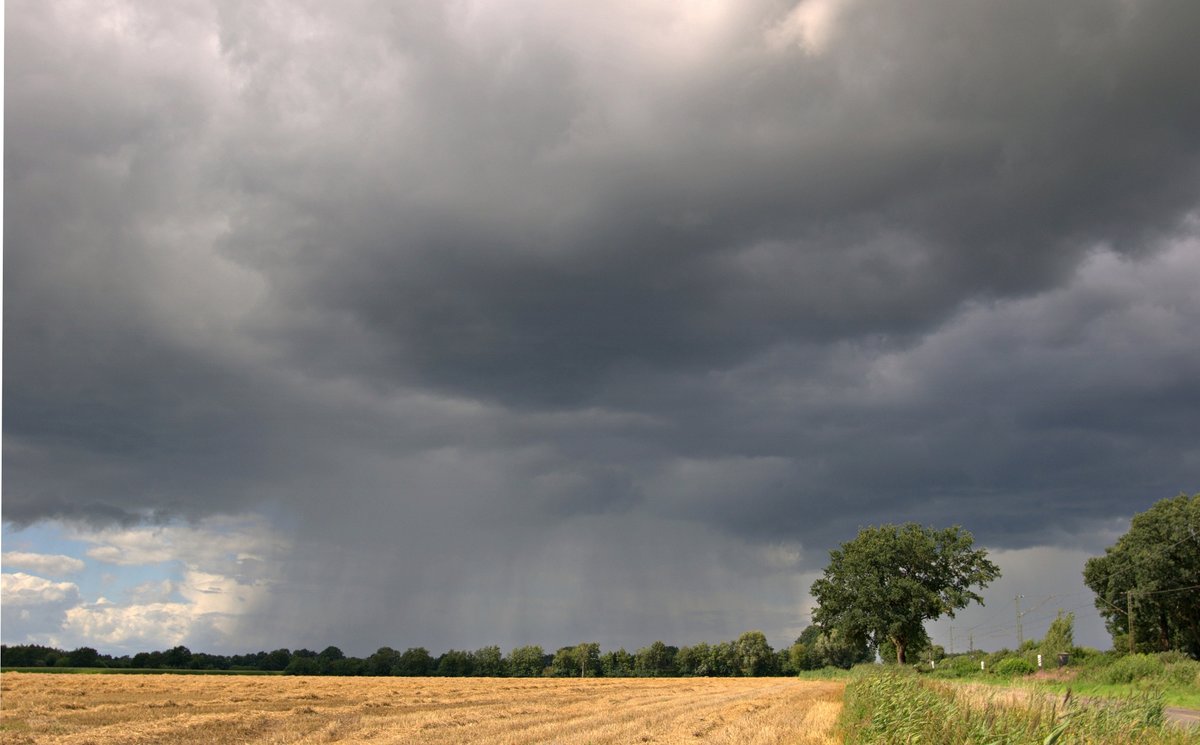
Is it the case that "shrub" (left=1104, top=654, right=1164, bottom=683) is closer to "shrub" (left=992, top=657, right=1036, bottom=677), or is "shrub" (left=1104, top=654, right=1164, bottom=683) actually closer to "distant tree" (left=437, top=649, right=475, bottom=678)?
"shrub" (left=992, top=657, right=1036, bottom=677)

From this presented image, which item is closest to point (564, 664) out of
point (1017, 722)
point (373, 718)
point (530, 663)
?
point (530, 663)

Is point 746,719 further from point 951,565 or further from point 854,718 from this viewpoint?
point 951,565

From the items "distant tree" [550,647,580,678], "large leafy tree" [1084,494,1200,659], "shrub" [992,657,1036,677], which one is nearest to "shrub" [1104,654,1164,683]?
"shrub" [992,657,1036,677]

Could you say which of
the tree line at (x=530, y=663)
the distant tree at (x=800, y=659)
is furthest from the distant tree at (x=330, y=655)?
the distant tree at (x=800, y=659)

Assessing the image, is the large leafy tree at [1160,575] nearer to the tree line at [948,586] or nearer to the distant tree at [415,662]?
the tree line at [948,586]

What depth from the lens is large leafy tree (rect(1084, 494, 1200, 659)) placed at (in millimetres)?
103875

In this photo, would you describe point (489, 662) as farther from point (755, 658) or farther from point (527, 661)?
point (755, 658)

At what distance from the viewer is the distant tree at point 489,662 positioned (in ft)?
584

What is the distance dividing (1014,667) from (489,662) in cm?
11947

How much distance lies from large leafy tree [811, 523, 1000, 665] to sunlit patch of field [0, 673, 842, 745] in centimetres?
4201

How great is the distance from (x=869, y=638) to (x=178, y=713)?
3224 inches

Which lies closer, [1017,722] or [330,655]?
[1017,722]

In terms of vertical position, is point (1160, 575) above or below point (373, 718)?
above

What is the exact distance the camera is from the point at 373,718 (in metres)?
37.8
